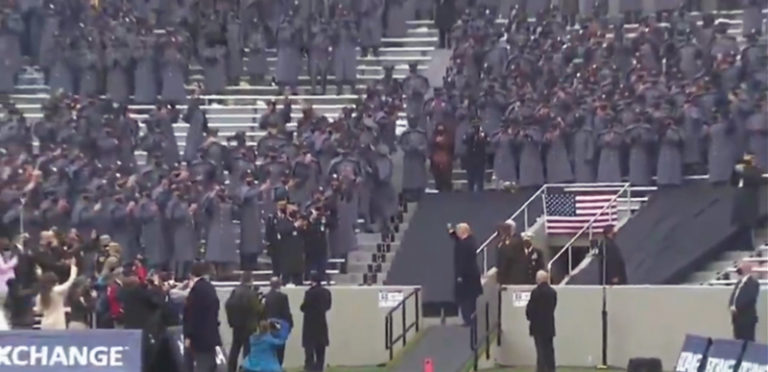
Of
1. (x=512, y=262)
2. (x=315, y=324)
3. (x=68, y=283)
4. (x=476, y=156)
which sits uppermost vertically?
(x=476, y=156)

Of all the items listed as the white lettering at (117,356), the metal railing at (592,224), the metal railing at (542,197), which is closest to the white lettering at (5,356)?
the white lettering at (117,356)

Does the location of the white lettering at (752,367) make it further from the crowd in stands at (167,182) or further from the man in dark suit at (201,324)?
the crowd in stands at (167,182)

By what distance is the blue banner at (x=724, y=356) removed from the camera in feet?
75.6

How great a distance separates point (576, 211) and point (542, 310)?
5.05 meters

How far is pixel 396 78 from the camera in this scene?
40.8 m

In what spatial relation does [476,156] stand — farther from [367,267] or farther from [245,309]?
[245,309]

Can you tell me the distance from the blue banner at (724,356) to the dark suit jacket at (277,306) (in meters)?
7.14

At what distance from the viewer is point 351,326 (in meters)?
32.6

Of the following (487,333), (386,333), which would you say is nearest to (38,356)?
(487,333)

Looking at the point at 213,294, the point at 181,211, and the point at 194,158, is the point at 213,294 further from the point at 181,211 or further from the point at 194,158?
the point at 194,158

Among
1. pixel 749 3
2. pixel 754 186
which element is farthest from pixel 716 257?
pixel 749 3

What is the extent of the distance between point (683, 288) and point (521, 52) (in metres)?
8.69

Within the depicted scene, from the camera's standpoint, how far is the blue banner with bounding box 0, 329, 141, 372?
2539cm

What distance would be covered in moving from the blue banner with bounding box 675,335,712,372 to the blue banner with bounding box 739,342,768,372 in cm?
76
